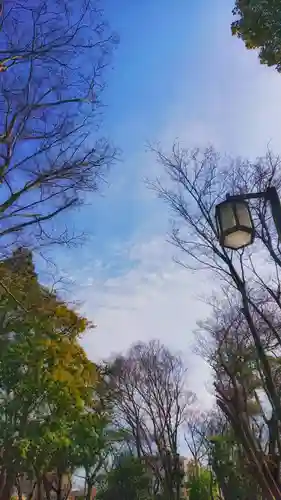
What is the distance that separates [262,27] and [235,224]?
354 centimetres

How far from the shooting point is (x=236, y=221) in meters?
2.62

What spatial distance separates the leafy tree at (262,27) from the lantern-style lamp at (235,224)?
284cm

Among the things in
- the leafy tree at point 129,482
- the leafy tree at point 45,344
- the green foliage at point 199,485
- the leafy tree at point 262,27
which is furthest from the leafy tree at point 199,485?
the leafy tree at point 262,27

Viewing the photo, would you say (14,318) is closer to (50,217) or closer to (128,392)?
(50,217)

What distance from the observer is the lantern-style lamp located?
103 inches

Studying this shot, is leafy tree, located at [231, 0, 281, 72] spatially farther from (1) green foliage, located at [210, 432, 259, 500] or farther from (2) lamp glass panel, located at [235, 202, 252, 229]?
(1) green foliage, located at [210, 432, 259, 500]

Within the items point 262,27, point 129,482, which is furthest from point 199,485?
point 262,27

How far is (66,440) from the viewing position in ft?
34.8

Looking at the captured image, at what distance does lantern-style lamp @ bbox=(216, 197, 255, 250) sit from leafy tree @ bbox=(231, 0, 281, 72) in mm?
2838

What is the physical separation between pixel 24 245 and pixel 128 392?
1455cm

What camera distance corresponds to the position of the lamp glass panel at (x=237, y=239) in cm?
261

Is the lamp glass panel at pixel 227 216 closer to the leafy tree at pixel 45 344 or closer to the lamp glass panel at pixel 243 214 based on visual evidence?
the lamp glass panel at pixel 243 214

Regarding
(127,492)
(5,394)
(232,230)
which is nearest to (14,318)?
(232,230)

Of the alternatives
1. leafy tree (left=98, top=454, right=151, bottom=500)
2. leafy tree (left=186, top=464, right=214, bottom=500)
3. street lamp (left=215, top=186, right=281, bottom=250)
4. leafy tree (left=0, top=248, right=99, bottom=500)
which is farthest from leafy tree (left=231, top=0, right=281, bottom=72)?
leafy tree (left=186, top=464, right=214, bottom=500)
